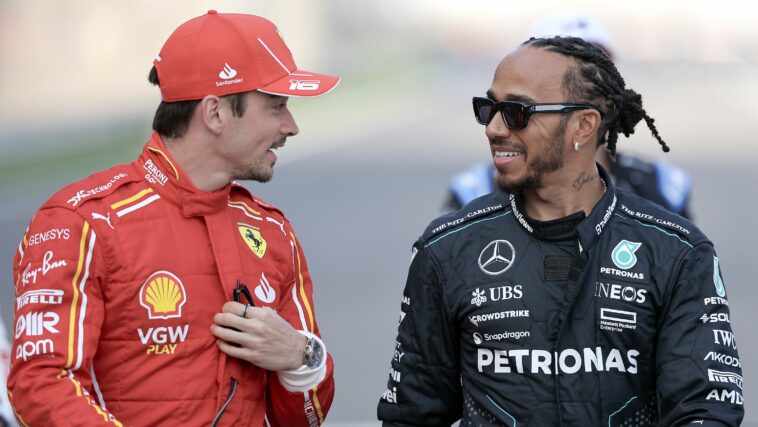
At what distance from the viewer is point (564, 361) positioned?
3.35 meters

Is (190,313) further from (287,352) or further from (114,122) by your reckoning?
(114,122)

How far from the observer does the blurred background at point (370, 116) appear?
33.1 feet

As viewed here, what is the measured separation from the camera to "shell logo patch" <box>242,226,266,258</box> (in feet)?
11.4

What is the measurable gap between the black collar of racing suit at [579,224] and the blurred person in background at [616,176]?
1609 millimetres

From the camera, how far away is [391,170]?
563 inches

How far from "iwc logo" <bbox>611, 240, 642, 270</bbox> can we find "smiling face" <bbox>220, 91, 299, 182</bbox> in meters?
0.88

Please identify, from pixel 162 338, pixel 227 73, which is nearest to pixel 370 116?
pixel 227 73

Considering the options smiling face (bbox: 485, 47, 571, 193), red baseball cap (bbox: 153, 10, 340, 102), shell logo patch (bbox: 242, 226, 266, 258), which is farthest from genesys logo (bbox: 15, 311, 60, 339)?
smiling face (bbox: 485, 47, 571, 193)

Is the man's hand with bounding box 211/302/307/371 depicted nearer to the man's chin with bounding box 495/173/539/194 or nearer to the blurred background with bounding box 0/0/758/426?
the man's chin with bounding box 495/173/539/194

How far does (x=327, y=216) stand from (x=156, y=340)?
8.99 metres

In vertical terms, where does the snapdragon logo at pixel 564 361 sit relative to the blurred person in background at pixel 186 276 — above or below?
below

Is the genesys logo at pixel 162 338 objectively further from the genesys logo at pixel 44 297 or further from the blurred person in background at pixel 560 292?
the blurred person in background at pixel 560 292

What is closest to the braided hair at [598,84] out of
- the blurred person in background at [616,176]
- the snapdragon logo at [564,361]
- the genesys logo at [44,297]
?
the snapdragon logo at [564,361]

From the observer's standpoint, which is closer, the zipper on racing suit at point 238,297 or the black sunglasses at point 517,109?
the zipper on racing suit at point 238,297
